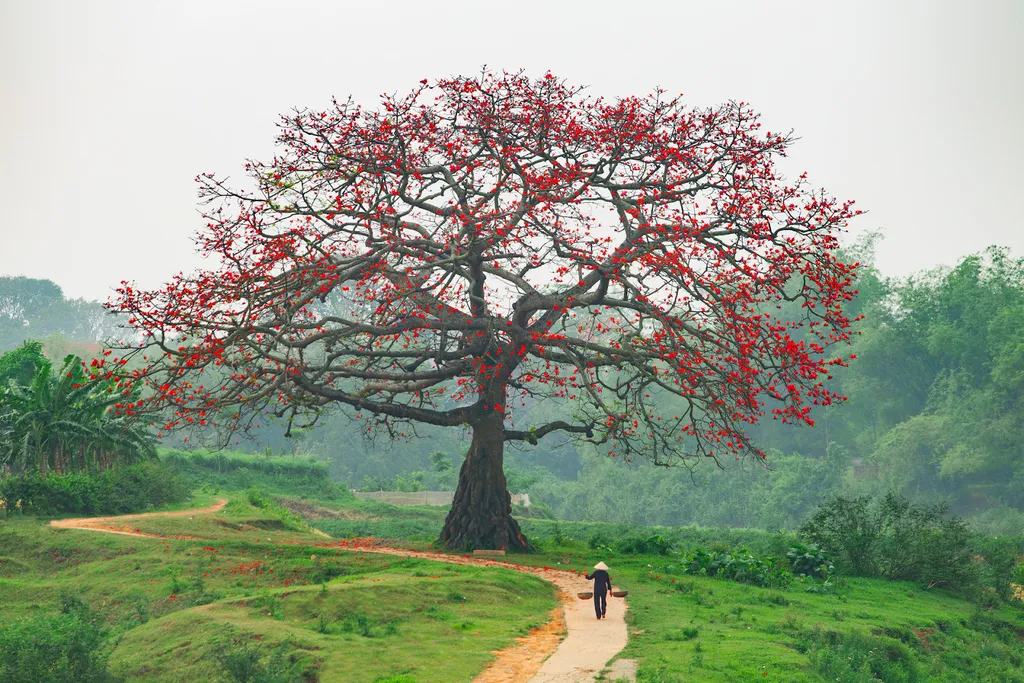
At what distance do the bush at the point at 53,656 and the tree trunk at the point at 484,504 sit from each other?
32.0 feet

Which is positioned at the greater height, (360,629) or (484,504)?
(484,504)

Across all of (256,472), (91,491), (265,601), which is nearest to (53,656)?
(265,601)

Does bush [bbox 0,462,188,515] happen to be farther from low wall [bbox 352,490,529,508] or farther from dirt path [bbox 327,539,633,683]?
low wall [bbox 352,490,529,508]

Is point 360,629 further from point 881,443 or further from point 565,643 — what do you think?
point 881,443

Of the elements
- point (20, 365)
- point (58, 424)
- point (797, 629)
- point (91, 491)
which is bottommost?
point (797, 629)

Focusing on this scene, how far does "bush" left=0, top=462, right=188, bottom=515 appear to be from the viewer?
23.1 metres

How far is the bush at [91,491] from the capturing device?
75.8 ft

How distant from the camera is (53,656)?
11047 mm

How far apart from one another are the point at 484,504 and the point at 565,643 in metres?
8.58

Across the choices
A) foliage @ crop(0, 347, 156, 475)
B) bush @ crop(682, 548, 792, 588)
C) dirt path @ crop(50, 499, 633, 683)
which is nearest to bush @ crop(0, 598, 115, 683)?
dirt path @ crop(50, 499, 633, 683)

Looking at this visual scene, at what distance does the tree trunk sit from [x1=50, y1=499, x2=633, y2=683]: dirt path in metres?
1.19

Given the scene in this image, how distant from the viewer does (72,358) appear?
2592cm

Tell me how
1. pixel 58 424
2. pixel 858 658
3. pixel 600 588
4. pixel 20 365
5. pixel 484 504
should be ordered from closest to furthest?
pixel 858 658, pixel 600 588, pixel 484 504, pixel 58 424, pixel 20 365

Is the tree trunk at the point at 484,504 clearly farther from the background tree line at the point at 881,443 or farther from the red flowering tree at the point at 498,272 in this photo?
the background tree line at the point at 881,443
